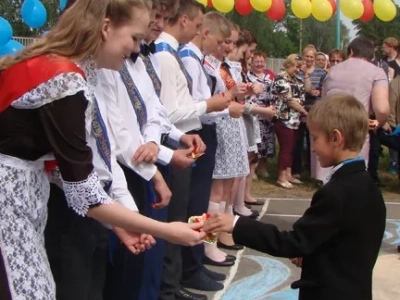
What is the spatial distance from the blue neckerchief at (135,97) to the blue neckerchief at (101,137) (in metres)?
0.42

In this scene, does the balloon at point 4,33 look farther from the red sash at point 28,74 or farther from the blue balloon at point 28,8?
the red sash at point 28,74

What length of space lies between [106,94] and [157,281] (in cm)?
120

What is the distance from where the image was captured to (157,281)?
3.55m

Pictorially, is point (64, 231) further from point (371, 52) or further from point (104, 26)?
point (371, 52)

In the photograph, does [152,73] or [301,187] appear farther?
[301,187]

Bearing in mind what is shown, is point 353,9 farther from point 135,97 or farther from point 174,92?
point 135,97

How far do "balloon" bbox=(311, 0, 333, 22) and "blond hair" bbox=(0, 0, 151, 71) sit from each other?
12.0m

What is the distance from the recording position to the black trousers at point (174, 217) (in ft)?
12.8

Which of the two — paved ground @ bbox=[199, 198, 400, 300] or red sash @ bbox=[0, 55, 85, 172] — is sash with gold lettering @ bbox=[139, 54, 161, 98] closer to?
red sash @ bbox=[0, 55, 85, 172]

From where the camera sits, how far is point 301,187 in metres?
8.89

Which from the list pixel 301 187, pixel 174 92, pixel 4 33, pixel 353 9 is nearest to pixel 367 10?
pixel 353 9

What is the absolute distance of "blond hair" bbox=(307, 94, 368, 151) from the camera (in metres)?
2.56

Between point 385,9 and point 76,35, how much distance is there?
12236 millimetres

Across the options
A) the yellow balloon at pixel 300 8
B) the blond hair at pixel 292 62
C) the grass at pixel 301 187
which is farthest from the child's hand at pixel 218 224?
the yellow balloon at pixel 300 8
